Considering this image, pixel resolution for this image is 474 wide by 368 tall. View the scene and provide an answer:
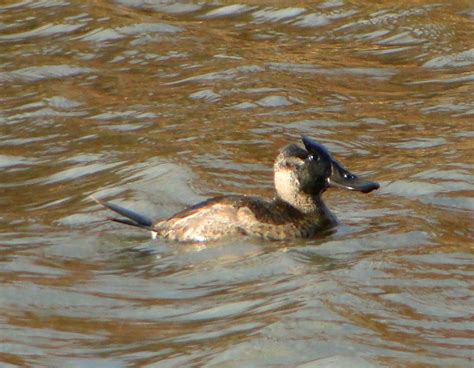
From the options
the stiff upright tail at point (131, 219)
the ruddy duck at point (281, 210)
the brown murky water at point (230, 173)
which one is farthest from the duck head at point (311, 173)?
the stiff upright tail at point (131, 219)

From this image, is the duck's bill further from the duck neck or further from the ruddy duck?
the duck neck

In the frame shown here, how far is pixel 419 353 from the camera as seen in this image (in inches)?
281

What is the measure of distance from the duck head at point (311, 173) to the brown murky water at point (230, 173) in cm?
33

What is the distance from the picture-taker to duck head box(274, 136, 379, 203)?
1008 centimetres

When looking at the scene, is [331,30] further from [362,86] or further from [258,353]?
[258,353]

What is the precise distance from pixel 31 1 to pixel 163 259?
32.6 feet

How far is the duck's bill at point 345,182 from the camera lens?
10.1m

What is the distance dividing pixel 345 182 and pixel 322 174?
174 mm

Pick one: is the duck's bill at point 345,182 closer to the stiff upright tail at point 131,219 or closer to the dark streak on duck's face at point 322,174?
the dark streak on duck's face at point 322,174

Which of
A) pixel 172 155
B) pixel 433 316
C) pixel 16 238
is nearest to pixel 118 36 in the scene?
pixel 172 155

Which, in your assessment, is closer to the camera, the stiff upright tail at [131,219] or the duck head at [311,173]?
the duck head at [311,173]

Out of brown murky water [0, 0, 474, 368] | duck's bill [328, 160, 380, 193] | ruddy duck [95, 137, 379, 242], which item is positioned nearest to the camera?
brown murky water [0, 0, 474, 368]

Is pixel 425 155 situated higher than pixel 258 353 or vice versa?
pixel 258 353

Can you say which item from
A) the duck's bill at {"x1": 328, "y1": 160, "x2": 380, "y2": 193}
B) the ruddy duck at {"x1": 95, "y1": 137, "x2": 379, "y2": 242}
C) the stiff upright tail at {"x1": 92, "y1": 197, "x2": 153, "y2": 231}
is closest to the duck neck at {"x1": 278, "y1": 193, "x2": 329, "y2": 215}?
the ruddy duck at {"x1": 95, "y1": 137, "x2": 379, "y2": 242}
